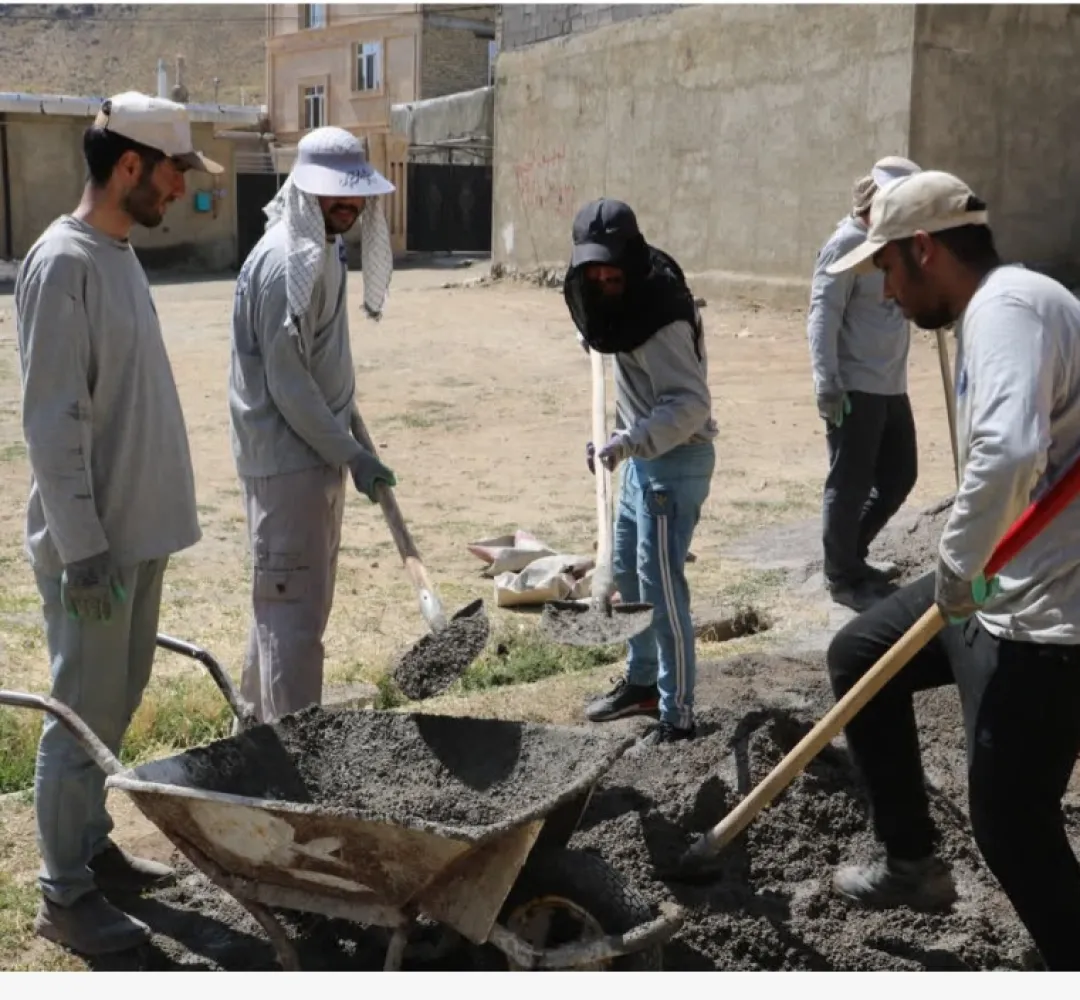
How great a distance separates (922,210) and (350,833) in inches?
67.3

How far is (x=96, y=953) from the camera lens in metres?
3.45

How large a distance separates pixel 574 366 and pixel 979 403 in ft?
38.9

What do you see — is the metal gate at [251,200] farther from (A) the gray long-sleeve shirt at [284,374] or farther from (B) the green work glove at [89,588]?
(B) the green work glove at [89,588]

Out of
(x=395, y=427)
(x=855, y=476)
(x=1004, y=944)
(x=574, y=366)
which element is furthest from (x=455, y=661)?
(x=574, y=366)

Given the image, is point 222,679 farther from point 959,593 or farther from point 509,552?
point 509,552

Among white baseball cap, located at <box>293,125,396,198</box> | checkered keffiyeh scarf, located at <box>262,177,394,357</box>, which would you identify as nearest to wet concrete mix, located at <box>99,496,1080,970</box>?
checkered keffiyeh scarf, located at <box>262,177,394,357</box>

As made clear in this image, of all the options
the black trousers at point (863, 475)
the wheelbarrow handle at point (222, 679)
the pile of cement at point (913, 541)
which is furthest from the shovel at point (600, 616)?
the pile of cement at point (913, 541)

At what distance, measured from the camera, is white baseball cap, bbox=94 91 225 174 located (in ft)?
11.3

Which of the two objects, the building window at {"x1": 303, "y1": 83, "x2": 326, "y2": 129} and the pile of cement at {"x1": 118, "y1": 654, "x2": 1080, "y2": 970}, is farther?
the building window at {"x1": 303, "y1": 83, "x2": 326, "y2": 129}

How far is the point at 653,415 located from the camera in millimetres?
4371

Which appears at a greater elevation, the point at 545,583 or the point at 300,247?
the point at 300,247

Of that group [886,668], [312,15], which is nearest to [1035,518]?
[886,668]

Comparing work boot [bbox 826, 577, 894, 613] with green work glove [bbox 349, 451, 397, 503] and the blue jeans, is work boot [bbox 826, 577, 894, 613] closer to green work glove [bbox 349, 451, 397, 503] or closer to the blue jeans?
the blue jeans

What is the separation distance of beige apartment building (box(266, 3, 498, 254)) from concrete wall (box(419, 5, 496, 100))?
3 cm
